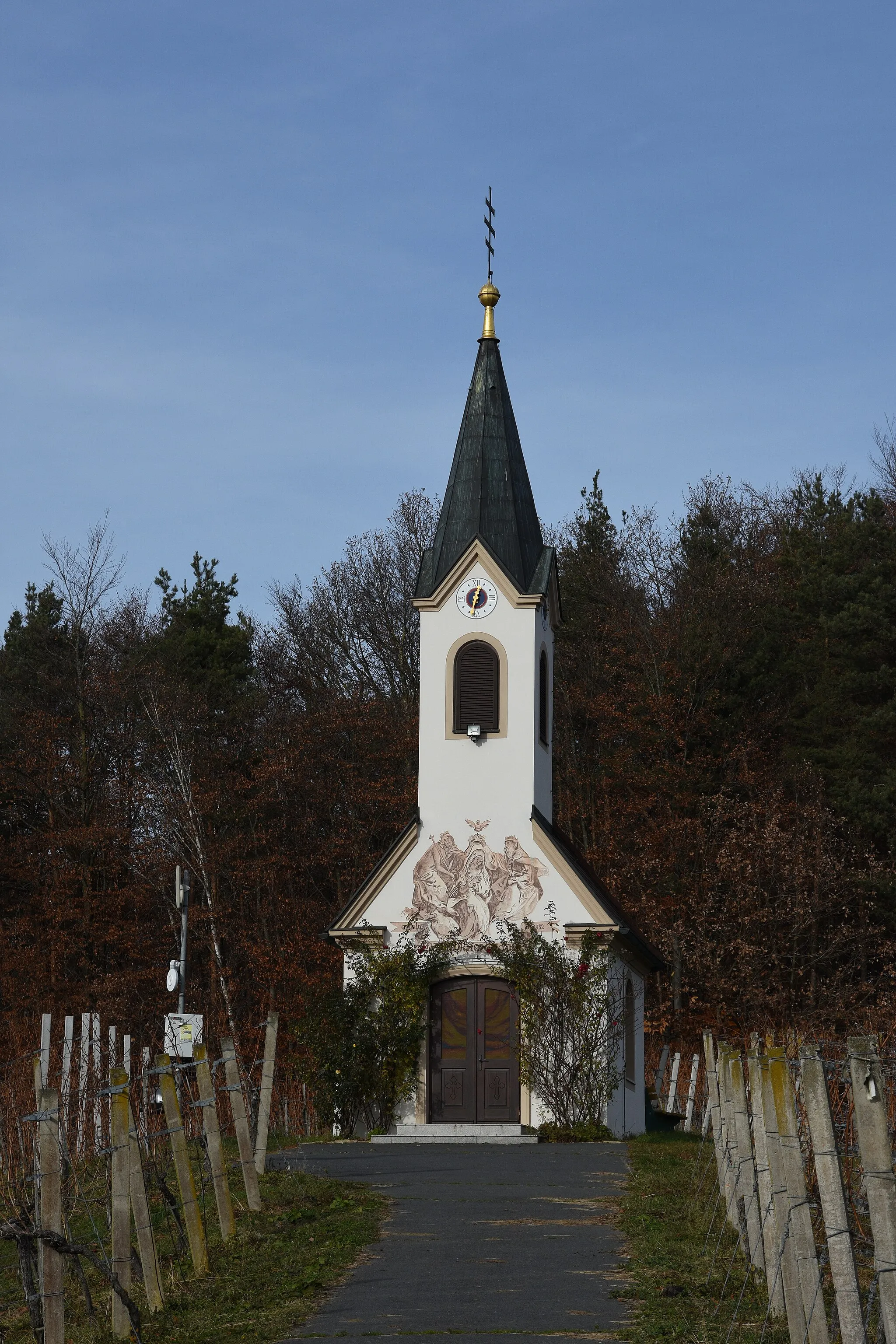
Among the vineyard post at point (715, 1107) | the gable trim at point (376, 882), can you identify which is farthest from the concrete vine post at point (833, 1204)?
the gable trim at point (376, 882)

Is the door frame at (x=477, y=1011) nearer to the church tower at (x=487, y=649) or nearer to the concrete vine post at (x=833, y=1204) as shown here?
the church tower at (x=487, y=649)

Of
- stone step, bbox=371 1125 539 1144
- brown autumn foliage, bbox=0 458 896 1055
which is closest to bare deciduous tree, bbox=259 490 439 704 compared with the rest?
brown autumn foliage, bbox=0 458 896 1055

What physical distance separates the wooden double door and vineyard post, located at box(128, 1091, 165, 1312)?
47.4 ft

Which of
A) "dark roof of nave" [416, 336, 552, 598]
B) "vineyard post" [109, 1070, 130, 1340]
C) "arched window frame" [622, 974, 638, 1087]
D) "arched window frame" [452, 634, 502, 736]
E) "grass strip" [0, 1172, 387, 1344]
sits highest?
"dark roof of nave" [416, 336, 552, 598]

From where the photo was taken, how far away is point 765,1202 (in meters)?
10.2

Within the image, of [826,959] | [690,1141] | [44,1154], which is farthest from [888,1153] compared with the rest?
[826,959]

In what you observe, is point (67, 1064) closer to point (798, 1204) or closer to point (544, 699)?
point (544, 699)

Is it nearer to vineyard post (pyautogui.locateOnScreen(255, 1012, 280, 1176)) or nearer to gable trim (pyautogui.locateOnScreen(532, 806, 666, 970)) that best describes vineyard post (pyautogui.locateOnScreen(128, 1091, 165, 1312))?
vineyard post (pyautogui.locateOnScreen(255, 1012, 280, 1176))

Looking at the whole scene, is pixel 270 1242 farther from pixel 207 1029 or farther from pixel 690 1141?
pixel 207 1029

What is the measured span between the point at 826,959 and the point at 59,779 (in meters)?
18.8

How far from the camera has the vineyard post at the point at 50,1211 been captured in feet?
28.2

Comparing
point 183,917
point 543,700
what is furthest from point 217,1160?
point 543,700

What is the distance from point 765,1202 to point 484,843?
15247mm

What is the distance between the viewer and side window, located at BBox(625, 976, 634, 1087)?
84.4 ft
